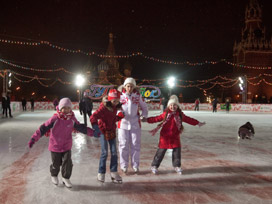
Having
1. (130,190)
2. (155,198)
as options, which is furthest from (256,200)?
(130,190)

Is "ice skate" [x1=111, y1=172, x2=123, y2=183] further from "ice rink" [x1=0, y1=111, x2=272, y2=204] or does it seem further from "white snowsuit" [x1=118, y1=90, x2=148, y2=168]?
"white snowsuit" [x1=118, y1=90, x2=148, y2=168]

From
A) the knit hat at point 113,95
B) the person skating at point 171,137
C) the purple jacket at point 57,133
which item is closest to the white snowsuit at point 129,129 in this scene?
the person skating at point 171,137

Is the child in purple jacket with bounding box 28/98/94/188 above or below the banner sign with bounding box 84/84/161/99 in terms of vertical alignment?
below

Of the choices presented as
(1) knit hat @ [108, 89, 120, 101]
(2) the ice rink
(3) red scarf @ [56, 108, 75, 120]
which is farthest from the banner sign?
(3) red scarf @ [56, 108, 75, 120]

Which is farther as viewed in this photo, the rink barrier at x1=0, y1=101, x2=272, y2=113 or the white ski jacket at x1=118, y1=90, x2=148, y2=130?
the rink barrier at x1=0, y1=101, x2=272, y2=113

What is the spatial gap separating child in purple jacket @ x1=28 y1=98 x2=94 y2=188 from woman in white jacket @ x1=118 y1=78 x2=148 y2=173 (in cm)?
83

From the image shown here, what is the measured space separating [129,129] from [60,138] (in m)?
1.02

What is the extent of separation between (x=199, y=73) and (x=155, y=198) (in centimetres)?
6392

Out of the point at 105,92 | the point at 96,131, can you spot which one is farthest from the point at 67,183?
the point at 105,92

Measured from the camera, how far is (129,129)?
167 inches

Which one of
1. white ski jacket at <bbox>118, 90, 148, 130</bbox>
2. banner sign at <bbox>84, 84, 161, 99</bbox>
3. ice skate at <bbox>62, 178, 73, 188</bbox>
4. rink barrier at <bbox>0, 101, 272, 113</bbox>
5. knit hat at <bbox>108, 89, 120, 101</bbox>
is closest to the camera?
ice skate at <bbox>62, 178, 73, 188</bbox>

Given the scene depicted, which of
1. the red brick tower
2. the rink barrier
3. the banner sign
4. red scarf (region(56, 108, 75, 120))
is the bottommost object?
the rink barrier

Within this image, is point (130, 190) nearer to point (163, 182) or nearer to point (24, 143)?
point (163, 182)

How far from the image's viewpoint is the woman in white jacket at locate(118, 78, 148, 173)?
14.0 feet
